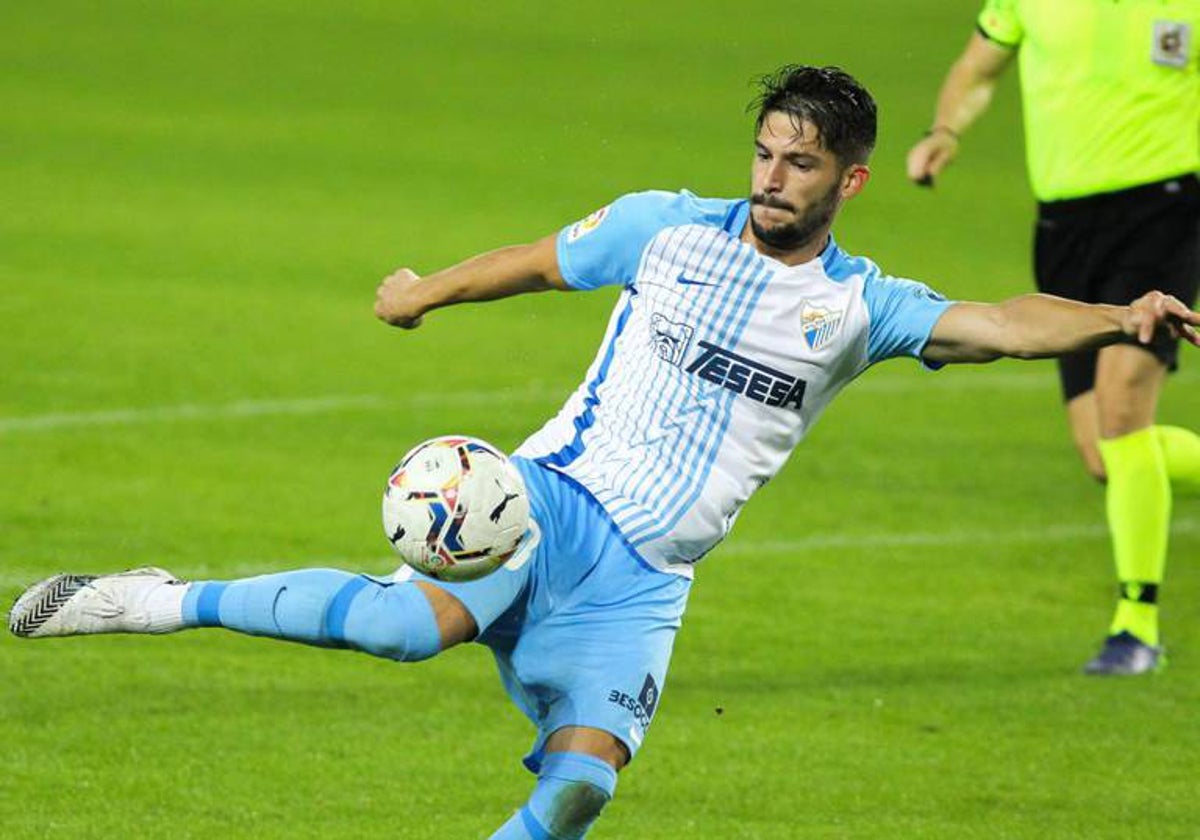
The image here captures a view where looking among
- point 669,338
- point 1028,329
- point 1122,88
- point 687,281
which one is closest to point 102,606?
point 669,338

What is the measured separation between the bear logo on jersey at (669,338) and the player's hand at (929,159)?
321 centimetres

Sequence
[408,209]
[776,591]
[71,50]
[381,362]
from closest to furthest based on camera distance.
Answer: [776,591], [381,362], [408,209], [71,50]

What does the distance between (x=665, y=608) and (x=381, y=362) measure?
809cm

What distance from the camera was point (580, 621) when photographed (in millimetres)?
5801

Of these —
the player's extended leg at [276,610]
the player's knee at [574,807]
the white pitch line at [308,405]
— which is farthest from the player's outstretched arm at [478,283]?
the white pitch line at [308,405]

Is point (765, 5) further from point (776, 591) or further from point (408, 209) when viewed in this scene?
point (776, 591)

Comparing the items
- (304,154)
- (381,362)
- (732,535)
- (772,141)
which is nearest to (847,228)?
(304,154)

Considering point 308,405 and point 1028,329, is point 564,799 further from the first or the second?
point 308,405

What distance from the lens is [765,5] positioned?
29203 millimetres

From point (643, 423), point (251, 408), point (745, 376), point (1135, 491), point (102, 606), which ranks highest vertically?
point (745, 376)

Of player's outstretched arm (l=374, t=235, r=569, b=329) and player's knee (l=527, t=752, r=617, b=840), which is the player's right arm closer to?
player's outstretched arm (l=374, t=235, r=569, b=329)

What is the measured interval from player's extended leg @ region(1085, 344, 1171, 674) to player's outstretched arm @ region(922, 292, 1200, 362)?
3143mm

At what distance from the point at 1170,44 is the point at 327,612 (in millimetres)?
5146

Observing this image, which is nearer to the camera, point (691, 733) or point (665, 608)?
point (665, 608)
